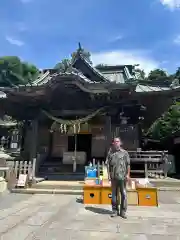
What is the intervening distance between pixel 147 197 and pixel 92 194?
1593 millimetres

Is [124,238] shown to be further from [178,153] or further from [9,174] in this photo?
[178,153]

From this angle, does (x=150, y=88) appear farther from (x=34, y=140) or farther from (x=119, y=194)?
(x=119, y=194)

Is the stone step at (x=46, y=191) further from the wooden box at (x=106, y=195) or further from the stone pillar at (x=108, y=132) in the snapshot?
the stone pillar at (x=108, y=132)

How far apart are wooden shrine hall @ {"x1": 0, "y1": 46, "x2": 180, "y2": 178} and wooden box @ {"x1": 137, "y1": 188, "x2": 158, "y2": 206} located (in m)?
4.86

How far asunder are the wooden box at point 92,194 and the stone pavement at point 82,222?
0.33 metres

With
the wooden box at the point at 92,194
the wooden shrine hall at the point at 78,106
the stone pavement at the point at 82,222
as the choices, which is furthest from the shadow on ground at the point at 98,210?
the wooden shrine hall at the point at 78,106

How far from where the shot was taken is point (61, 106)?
1227 cm

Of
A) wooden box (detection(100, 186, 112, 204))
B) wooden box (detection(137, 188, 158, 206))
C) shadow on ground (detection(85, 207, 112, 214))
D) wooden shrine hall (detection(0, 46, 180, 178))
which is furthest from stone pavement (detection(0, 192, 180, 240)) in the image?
wooden shrine hall (detection(0, 46, 180, 178))

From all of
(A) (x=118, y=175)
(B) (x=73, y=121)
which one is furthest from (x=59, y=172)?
(A) (x=118, y=175)

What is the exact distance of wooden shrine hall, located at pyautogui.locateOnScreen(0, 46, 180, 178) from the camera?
10633 millimetres

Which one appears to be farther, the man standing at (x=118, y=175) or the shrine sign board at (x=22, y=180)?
the shrine sign board at (x=22, y=180)

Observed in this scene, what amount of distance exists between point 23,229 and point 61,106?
8617 mm

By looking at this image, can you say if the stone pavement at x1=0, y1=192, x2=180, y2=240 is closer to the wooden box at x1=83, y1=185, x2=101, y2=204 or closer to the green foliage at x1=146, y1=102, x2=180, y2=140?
the wooden box at x1=83, y1=185, x2=101, y2=204

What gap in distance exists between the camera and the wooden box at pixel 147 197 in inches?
247
